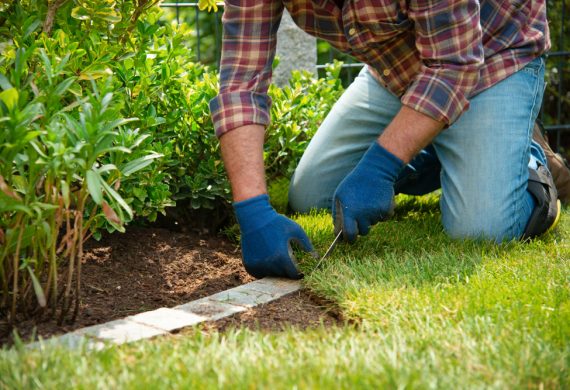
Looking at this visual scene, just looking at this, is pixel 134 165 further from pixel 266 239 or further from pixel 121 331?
pixel 266 239

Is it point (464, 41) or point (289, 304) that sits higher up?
point (464, 41)

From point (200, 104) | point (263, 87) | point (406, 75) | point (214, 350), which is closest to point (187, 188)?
point (200, 104)

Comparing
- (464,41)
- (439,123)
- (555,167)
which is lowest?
(555,167)

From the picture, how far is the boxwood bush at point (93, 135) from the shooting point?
2000 mm

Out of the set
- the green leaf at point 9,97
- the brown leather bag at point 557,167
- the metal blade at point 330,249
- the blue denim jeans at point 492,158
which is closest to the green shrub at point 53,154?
the green leaf at point 9,97

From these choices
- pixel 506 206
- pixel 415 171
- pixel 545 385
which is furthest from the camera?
pixel 415 171

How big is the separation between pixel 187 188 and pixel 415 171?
115 centimetres

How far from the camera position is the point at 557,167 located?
12.7ft

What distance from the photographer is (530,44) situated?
334cm

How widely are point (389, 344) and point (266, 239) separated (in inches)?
31.3

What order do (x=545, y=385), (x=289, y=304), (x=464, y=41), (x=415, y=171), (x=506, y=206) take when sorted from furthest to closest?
1. (x=415, y=171)
2. (x=506, y=206)
3. (x=464, y=41)
4. (x=289, y=304)
5. (x=545, y=385)

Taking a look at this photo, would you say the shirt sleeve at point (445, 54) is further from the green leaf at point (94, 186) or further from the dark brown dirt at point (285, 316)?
the green leaf at point (94, 186)

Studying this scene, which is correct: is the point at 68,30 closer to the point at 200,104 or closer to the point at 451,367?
the point at 200,104

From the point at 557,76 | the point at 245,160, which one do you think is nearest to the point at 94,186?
the point at 245,160
